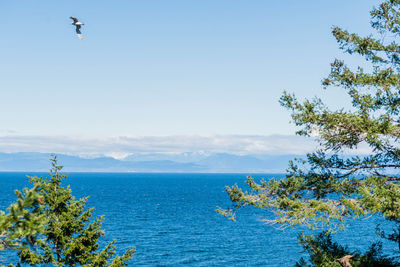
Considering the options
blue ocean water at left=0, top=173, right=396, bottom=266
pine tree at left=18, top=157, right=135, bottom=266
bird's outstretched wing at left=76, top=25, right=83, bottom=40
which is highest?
bird's outstretched wing at left=76, top=25, right=83, bottom=40

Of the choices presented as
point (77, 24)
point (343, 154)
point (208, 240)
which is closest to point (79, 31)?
point (77, 24)

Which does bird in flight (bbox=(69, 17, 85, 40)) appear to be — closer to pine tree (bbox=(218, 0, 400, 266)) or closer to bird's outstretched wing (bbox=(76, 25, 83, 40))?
bird's outstretched wing (bbox=(76, 25, 83, 40))

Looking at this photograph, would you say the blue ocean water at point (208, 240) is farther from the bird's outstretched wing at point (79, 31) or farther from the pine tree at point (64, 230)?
the bird's outstretched wing at point (79, 31)

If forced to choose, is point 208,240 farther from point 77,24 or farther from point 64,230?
point 77,24

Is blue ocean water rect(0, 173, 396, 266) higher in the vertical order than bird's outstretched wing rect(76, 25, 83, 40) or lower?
lower

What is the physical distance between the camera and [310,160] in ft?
50.7

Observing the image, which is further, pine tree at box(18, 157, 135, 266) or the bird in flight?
pine tree at box(18, 157, 135, 266)

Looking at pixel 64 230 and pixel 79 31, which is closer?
pixel 79 31

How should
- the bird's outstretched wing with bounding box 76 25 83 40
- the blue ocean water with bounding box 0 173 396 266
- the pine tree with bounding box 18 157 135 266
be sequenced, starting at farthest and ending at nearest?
the blue ocean water with bounding box 0 173 396 266 < the pine tree with bounding box 18 157 135 266 < the bird's outstretched wing with bounding box 76 25 83 40

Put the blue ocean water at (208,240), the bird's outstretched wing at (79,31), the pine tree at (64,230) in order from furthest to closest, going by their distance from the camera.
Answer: the blue ocean water at (208,240), the pine tree at (64,230), the bird's outstretched wing at (79,31)

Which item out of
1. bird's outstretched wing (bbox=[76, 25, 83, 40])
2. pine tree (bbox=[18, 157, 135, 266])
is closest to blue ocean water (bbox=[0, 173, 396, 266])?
pine tree (bbox=[18, 157, 135, 266])

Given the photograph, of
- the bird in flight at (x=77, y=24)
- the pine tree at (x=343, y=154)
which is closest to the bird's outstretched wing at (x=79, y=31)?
the bird in flight at (x=77, y=24)

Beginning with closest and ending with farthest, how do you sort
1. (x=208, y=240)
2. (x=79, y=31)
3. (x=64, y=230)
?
(x=79, y=31) → (x=64, y=230) → (x=208, y=240)

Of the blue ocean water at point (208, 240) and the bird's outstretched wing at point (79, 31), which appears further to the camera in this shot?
the blue ocean water at point (208, 240)
